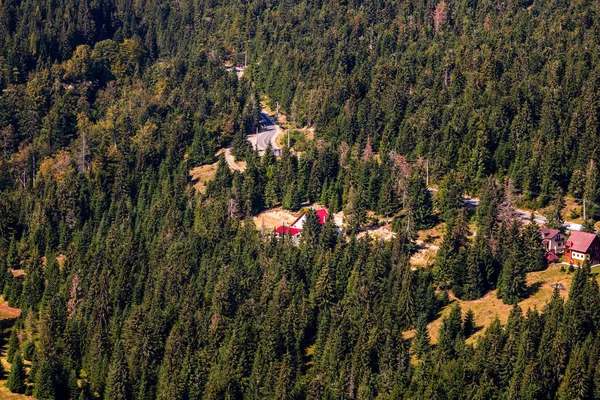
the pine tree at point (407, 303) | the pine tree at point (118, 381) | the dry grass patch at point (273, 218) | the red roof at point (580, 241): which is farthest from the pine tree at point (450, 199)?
the pine tree at point (118, 381)

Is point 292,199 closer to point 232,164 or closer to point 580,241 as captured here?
point 232,164

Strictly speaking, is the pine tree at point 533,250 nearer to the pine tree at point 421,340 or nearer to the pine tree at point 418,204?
the pine tree at point 421,340

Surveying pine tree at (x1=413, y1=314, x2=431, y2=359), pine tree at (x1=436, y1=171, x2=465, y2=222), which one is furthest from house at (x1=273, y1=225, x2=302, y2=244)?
pine tree at (x1=413, y1=314, x2=431, y2=359)

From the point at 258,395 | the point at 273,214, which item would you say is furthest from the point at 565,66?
the point at 258,395

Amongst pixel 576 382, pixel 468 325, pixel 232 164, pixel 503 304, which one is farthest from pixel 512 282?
pixel 232 164

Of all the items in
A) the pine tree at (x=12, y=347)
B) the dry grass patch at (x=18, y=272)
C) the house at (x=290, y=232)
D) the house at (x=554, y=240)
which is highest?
the house at (x=554, y=240)

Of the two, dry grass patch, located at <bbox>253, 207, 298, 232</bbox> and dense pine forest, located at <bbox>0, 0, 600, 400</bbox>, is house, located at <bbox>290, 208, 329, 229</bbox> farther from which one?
dry grass patch, located at <bbox>253, 207, 298, 232</bbox>

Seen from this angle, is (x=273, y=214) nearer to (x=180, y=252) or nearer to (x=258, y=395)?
(x=180, y=252)

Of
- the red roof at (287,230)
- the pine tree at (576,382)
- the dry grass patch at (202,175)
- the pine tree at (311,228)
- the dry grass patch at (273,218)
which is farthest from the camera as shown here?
the dry grass patch at (202,175)
